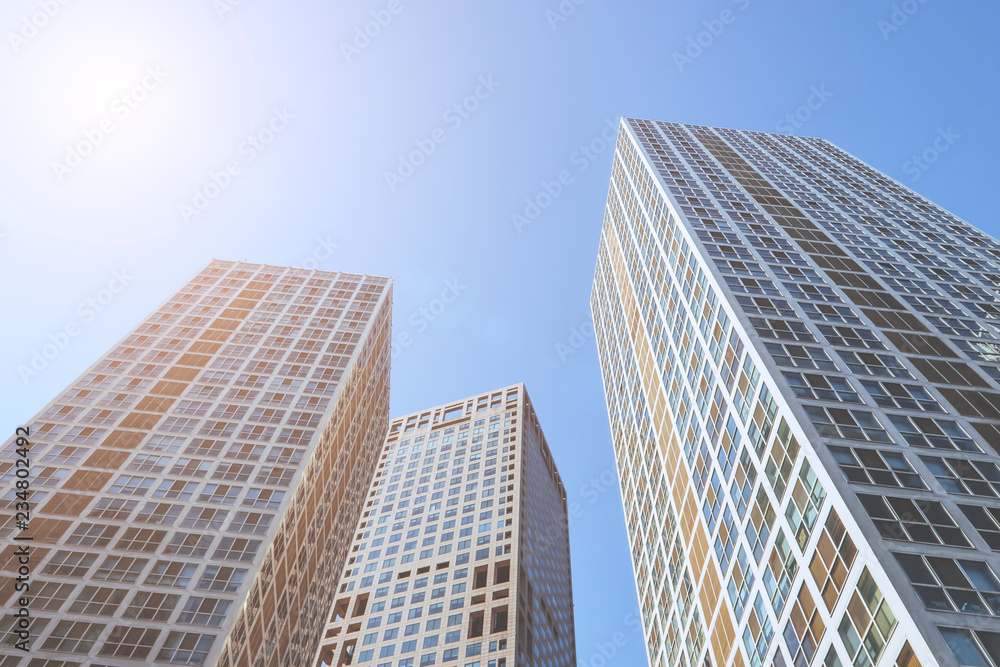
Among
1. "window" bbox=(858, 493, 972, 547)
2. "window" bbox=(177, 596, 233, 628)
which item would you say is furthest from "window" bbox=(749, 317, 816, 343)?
"window" bbox=(177, 596, 233, 628)

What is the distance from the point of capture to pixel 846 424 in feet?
141

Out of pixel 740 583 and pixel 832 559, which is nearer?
pixel 832 559

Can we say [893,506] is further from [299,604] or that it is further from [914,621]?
[299,604]

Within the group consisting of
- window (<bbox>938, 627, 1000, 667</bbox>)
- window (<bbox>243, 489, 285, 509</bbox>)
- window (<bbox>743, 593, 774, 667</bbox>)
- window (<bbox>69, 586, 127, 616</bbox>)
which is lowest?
window (<bbox>938, 627, 1000, 667</bbox>)

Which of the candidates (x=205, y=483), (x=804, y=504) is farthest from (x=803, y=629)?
(x=205, y=483)

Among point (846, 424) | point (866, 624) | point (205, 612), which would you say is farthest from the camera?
point (205, 612)

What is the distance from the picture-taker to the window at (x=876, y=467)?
38219 millimetres

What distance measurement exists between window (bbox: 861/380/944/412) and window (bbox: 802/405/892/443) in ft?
8.98

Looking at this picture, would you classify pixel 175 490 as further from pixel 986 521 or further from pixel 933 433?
pixel 986 521

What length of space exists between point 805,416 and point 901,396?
844cm

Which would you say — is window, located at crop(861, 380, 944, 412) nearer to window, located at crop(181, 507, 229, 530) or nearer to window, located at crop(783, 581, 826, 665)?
window, located at crop(783, 581, 826, 665)

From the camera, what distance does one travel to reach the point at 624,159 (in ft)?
350

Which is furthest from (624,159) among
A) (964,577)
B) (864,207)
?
(964,577)

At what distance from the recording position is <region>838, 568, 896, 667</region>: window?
31.8 metres
